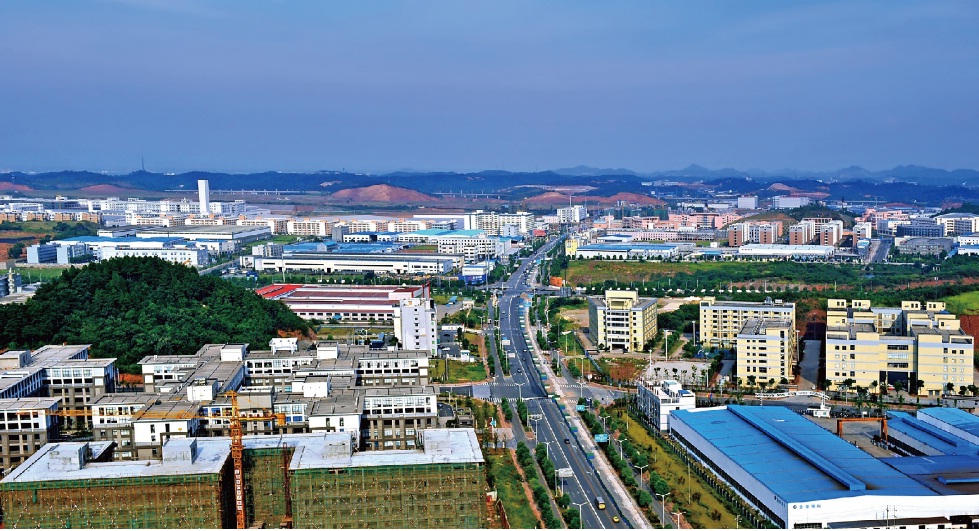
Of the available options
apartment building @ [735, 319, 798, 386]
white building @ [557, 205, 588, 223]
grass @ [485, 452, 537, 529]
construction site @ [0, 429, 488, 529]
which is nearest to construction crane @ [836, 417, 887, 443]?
apartment building @ [735, 319, 798, 386]

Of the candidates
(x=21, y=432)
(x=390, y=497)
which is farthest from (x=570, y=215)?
(x=390, y=497)

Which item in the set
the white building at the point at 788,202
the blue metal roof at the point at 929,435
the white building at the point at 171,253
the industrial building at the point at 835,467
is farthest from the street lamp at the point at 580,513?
the white building at the point at 788,202

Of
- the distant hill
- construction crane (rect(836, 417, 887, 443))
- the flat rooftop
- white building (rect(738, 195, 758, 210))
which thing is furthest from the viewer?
the distant hill

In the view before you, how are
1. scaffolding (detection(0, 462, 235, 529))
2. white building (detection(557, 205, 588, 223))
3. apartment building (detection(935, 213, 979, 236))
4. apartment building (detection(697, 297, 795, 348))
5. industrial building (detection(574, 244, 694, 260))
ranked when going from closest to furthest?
scaffolding (detection(0, 462, 235, 529)) → apartment building (detection(697, 297, 795, 348)) → industrial building (detection(574, 244, 694, 260)) → apartment building (detection(935, 213, 979, 236)) → white building (detection(557, 205, 588, 223))

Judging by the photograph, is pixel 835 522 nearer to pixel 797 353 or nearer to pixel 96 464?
pixel 96 464

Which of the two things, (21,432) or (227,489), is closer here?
(227,489)

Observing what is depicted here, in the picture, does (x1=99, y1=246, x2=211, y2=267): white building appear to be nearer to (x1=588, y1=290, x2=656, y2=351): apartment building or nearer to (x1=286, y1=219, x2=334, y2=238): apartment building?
(x1=286, y1=219, x2=334, y2=238): apartment building

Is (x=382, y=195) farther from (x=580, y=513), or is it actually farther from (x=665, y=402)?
(x=580, y=513)

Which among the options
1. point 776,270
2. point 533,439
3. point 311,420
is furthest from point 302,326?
point 776,270
